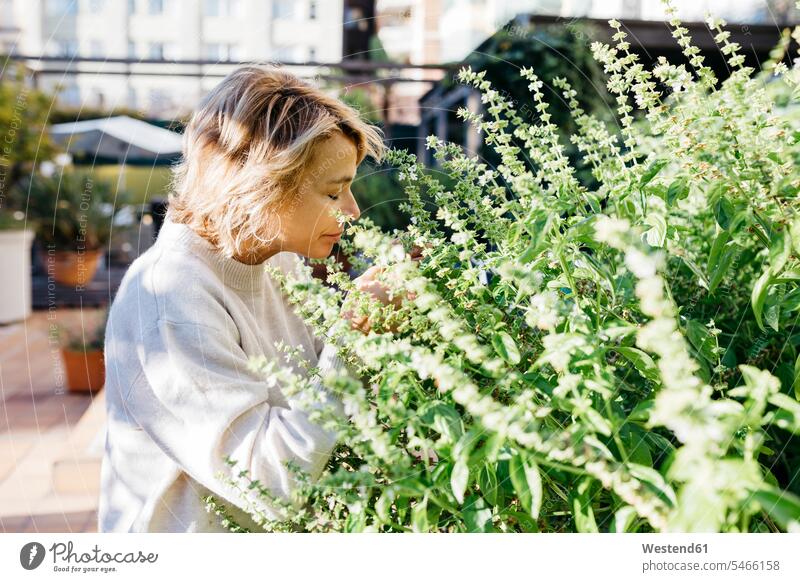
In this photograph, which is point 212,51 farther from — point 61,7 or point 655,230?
point 655,230

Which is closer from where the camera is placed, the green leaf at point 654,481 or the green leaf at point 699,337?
the green leaf at point 654,481

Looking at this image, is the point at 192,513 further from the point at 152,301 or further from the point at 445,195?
the point at 445,195

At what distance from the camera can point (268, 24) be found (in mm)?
1158

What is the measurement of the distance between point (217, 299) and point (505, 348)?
0.47m

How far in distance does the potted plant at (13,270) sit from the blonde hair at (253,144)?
5.03m

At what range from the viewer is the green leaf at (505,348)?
67 centimetres

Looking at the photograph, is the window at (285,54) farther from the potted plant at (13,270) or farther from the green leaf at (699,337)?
the potted plant at (13,270)

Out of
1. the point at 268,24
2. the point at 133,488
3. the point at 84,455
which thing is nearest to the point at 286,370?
the point at 133,488

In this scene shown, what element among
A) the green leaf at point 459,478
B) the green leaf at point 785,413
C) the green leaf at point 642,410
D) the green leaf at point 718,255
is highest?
the green leaf at point 718,255

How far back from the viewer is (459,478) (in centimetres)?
60

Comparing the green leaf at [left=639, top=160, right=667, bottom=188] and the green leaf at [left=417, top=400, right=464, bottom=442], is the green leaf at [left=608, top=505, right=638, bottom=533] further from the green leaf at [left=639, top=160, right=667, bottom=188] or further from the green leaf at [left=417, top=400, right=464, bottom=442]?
the green leaf at [left=639, top=160, right=667, bottom=188]

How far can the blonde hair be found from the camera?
953 mm

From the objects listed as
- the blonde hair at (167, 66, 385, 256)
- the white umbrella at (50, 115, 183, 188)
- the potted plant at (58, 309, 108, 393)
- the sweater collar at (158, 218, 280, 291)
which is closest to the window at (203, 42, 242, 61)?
the blonde hair at (167, 66, 385, 256)

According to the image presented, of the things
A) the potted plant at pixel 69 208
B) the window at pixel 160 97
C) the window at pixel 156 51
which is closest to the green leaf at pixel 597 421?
the window at pixel 156 51
